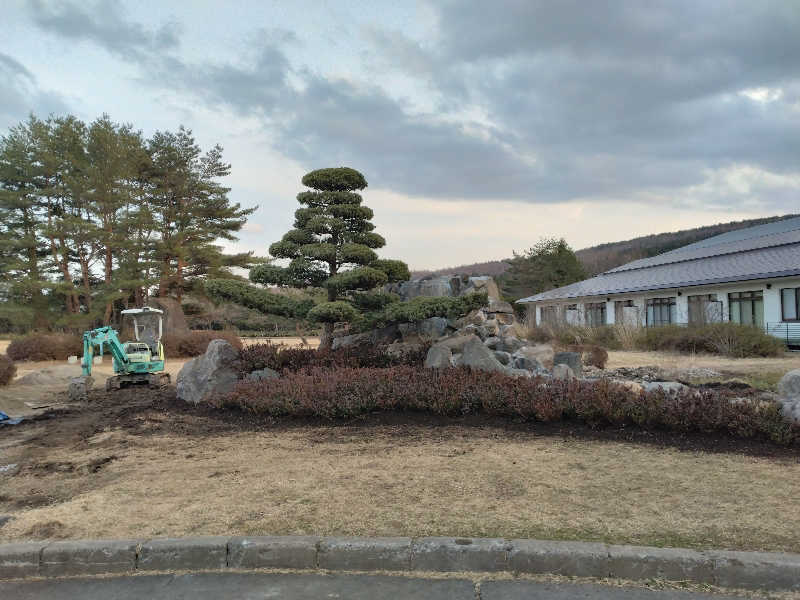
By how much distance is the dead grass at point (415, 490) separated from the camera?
13.3 feet

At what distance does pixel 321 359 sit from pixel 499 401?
427cm

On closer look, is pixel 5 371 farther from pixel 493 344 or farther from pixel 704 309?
pixel 704 309

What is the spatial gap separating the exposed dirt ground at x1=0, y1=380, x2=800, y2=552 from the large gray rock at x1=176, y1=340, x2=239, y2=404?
2055 mm

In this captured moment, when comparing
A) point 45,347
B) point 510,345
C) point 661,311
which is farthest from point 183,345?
point 661,311

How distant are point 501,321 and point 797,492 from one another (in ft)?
54.9

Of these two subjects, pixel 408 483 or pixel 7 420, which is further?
pixel 7 420

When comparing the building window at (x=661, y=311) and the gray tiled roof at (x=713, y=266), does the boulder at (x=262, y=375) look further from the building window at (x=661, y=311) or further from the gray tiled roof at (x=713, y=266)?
the building window at (x=661, y=311)

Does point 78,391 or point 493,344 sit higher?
point 493,344

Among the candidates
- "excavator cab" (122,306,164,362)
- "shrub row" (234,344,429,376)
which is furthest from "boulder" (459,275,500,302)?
"excavator cab" (122,306,164,362)

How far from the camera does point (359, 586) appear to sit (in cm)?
342

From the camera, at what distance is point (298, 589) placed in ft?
11.2

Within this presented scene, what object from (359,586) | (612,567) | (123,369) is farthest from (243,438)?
(123,369)

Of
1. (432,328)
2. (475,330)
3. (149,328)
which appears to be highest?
(149,328)

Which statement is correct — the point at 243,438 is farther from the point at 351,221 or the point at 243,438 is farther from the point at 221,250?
the point at 221,250
